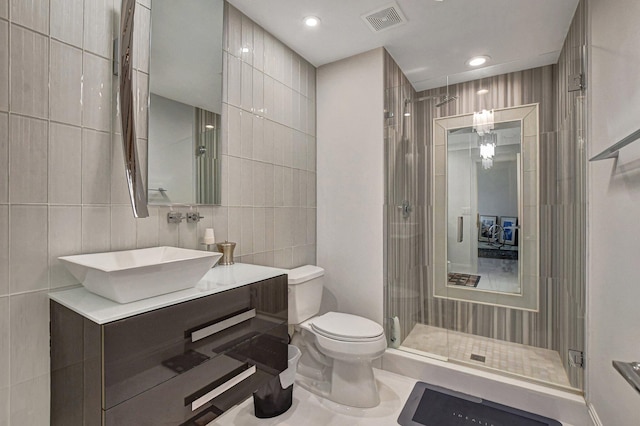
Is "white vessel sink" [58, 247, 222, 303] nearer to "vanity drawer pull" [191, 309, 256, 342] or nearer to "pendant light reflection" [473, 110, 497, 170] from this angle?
"vanity drawer pull" [191, 309, 256, 342]

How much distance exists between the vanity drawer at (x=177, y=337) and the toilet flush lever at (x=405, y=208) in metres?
1.56

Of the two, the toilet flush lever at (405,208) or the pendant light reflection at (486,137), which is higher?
the pendant light reflection at (486,137)

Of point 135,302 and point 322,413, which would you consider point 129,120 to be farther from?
point 322,413

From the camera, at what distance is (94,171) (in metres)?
1.26

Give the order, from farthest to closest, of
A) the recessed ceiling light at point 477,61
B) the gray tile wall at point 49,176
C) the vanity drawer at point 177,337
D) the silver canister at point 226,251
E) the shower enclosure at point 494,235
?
the recessed ceiling light at point 477,61 < the shower enclosure at point 494,235 < the silver canister at point 226,251 < the gray tile wall at point 49,176 < the vanity drawer at point 177,337

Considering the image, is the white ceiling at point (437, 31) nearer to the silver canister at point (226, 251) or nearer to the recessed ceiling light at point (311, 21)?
the recessed ceiling light at point (311, 21)

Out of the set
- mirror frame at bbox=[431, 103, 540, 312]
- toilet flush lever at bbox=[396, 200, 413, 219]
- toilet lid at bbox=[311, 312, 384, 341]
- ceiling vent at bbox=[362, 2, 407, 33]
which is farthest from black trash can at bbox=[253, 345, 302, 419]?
ceiling vent at bbox=[362, 2, 407, 33]

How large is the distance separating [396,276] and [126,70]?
2209 millimetres

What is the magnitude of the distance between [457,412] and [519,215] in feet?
4.94

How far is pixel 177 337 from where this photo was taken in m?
1.05

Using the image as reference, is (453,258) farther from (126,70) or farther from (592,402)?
(126,70)

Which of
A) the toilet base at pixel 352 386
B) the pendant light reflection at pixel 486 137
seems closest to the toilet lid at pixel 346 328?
the toilet base at pixel 352 386

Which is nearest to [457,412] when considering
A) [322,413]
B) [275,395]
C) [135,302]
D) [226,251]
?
[322,413]

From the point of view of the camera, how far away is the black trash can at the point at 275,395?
1767 millimetres
